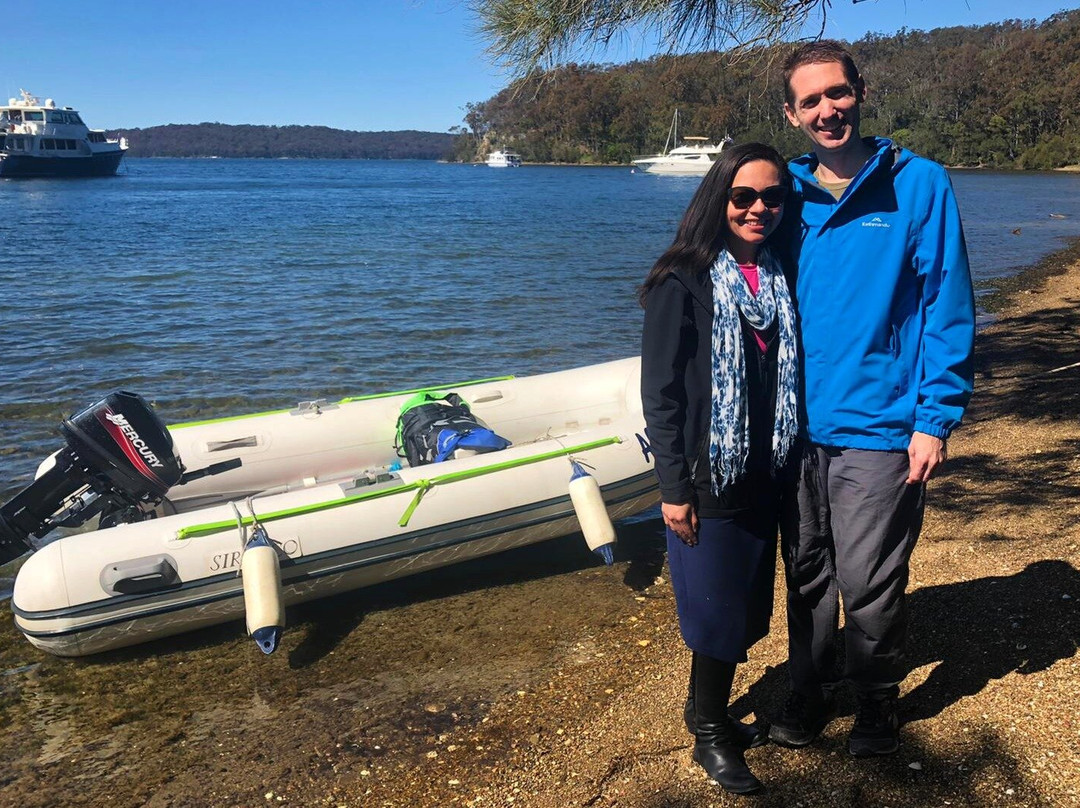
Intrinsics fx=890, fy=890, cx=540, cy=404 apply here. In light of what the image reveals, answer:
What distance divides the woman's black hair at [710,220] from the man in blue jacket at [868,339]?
170 millimetres

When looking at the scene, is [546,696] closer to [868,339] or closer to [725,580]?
[725,580]

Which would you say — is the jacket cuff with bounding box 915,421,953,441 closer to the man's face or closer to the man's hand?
the man's hand

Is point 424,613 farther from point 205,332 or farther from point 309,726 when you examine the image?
point 205,332

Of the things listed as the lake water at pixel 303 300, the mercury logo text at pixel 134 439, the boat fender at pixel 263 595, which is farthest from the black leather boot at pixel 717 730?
the lake water at pixel 303 300

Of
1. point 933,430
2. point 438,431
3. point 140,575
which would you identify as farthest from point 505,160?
point 933,430

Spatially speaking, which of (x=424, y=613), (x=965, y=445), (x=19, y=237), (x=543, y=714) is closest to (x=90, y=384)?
(x=424, y=613)

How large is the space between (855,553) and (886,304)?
642mm

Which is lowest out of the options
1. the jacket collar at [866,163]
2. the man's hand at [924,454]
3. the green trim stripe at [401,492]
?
the green trim stripe at [401,492]

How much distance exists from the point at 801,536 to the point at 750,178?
3.11 feet

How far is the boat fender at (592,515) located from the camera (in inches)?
174

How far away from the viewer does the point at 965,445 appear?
5.57 m

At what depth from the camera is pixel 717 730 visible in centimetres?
251

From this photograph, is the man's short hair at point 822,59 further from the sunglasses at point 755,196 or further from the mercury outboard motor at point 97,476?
the mercury outboard motor at point 97,476

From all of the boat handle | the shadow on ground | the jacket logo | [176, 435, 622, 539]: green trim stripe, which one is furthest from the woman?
the boat handle
